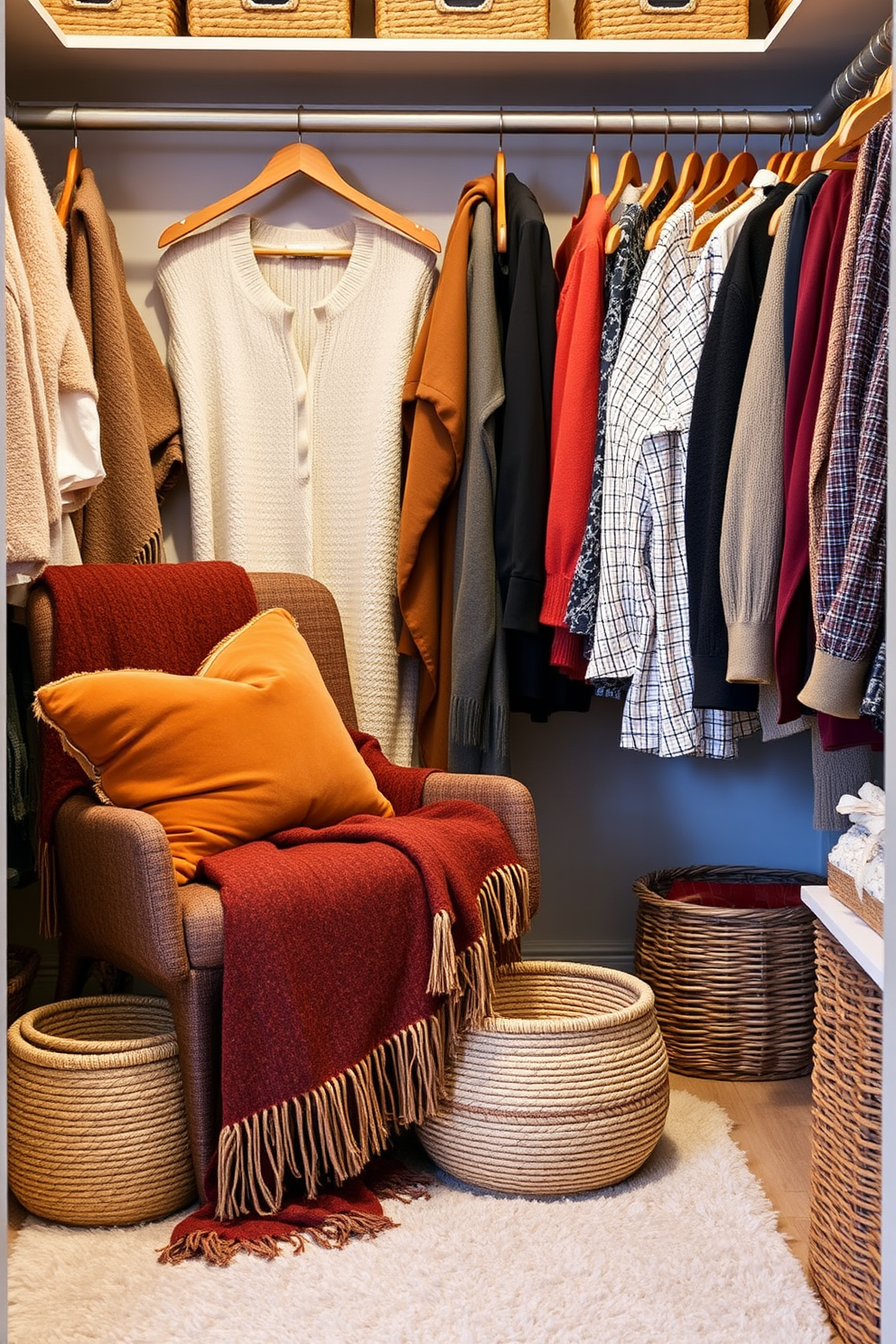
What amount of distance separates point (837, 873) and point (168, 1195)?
0.99 m

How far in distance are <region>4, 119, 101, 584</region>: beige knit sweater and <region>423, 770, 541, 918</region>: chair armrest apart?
0.76 metres

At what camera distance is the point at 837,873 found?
1442 millimetres

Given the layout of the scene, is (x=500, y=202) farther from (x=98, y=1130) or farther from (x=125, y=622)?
(x=98, y=1130)

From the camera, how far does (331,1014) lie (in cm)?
164

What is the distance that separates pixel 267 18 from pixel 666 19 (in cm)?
76

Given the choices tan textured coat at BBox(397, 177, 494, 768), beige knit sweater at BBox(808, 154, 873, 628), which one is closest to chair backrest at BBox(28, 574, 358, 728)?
tan textured coat at BBox(397, 177, 494, 768)

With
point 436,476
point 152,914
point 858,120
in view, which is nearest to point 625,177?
point 436,476

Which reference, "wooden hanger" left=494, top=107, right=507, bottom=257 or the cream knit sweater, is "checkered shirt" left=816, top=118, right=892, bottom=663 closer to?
"wooden hanger" left=494, top=107, right=507, bottom=257

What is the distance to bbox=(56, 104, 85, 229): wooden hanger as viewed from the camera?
2.37m

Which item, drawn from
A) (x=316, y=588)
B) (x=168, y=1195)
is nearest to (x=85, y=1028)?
(x=168, y=1195)

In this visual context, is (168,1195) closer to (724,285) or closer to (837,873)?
(837,873)

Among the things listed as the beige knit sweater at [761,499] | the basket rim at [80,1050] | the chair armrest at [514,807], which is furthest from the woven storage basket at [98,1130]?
the beige knit sweater at [761,499]

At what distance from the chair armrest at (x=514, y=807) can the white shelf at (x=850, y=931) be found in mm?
515

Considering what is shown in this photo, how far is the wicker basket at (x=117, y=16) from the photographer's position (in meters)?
2.31
